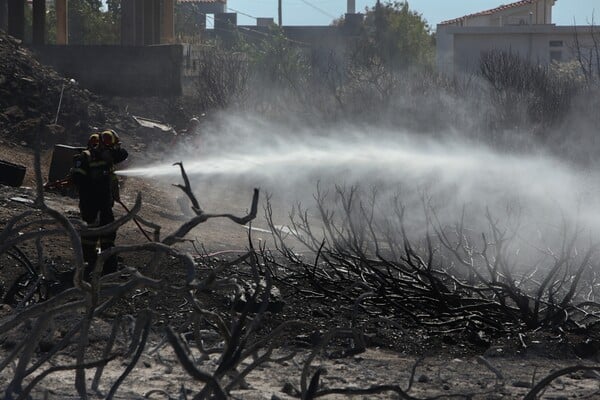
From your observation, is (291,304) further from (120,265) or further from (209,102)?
(209,102)

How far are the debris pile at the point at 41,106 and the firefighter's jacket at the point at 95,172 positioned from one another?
28.4ft

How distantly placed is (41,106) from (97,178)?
1073 centimetres

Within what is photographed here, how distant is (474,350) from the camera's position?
8.54 m

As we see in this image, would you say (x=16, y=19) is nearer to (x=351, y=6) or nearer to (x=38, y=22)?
(x=38, y=22)

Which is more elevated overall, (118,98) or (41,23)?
(41,23)

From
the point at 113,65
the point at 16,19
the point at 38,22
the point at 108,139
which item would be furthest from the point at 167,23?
the point at 108,139

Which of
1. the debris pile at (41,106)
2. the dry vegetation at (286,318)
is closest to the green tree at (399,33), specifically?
the debris pile at (41,106)

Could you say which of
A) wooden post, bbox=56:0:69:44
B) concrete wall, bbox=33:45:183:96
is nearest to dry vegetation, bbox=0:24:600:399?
concrete wall, bbox=33:45:183:96

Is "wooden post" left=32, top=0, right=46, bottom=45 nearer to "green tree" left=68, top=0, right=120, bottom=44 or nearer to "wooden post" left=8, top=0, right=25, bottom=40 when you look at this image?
"wooden post" left=8, top=0, right=25, bottom=40

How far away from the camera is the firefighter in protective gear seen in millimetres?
A: 10797

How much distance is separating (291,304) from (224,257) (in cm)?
352

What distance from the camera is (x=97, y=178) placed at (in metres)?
10.9

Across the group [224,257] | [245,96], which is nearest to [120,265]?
[224,257]

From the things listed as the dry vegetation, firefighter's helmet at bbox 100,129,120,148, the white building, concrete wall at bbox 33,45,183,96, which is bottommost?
the dry vegetation
